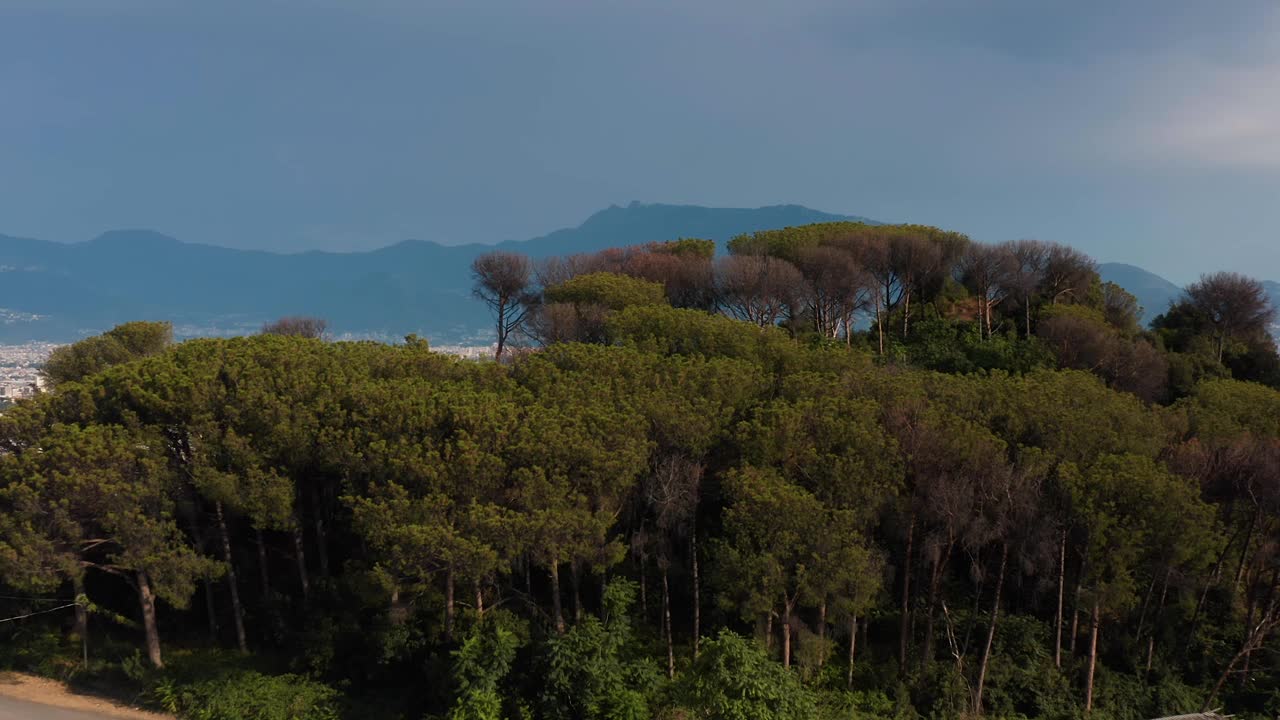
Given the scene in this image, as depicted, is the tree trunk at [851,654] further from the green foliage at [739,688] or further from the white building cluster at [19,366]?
the white building cluster at [19,366]

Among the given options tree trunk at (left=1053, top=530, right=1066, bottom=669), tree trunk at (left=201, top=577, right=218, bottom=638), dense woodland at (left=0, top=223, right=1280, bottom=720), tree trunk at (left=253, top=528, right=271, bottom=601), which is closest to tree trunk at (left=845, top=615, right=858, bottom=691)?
dense woodland at (left=0, top=223, right=1280, bottom=720)

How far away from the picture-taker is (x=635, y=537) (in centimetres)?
1579

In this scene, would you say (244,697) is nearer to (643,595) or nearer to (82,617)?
(82,617)

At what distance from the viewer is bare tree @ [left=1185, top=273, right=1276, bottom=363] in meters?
34.0

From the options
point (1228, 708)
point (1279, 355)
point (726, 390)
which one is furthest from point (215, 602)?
point (1279, 355)

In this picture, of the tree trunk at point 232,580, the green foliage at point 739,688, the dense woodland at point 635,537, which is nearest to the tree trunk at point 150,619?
the dense woodland at point 635,537

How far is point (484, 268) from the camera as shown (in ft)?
129

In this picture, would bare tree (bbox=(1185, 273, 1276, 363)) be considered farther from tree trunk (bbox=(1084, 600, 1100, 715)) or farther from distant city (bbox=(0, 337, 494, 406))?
distant city (bbox=(0, 337, 494, 406))

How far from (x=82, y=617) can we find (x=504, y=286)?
80.2 feet

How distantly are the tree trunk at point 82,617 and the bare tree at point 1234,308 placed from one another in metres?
42.4

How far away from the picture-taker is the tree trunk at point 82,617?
1620 cm

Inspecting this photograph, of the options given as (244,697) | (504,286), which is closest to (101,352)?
(504,286)

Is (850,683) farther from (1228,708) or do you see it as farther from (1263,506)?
(1263,506)

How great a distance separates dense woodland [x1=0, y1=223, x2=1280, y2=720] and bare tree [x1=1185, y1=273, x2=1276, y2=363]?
61.5 feet
